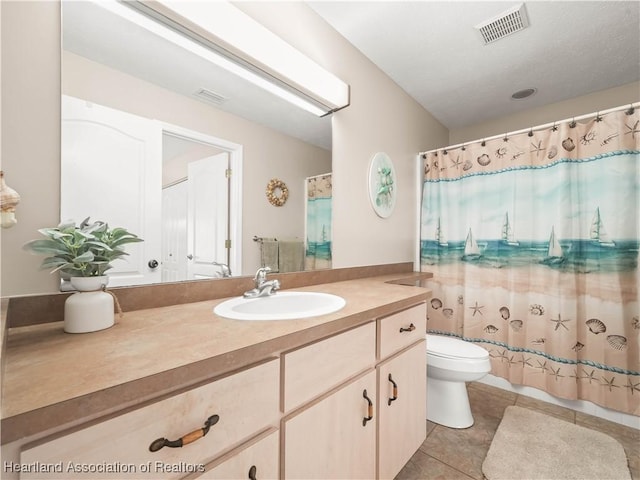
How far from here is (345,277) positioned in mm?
1746

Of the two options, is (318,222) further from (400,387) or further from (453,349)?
(453,349)

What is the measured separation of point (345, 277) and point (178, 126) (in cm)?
119

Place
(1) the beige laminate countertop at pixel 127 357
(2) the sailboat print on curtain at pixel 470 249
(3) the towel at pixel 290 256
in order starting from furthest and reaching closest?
(2) the sailboat print on curtain at pixel 470 249 < (3) the towel at pixel 290 256 < (1) the beige laminate countertop at pixel 127 357

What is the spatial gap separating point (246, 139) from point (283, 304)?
783mm

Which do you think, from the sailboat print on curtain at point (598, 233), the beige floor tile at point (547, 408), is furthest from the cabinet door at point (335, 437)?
the sailboat print on curtain at point (598, 233)

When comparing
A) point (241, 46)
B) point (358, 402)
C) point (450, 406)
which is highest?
point (241, 46)

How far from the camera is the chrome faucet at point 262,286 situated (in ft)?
3.85

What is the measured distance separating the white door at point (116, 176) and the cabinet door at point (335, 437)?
711 millimetres

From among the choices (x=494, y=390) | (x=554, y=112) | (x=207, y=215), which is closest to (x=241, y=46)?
(x=207, y=215)

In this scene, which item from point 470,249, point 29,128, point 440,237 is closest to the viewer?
point 29,128

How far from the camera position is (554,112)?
8.36 ft

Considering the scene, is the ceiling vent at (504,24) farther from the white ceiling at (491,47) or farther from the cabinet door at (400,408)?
the cabinet door at (400,408)

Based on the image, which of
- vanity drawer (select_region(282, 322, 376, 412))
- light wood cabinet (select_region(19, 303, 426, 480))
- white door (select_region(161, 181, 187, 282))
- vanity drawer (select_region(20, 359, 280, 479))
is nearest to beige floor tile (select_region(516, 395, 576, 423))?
light wood cabinet (select_region(19, 303, 426, 480))

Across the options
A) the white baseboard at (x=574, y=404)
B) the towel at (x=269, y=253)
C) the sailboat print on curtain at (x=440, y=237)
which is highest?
the sailboat print on curtain at (x=440, y=237)
